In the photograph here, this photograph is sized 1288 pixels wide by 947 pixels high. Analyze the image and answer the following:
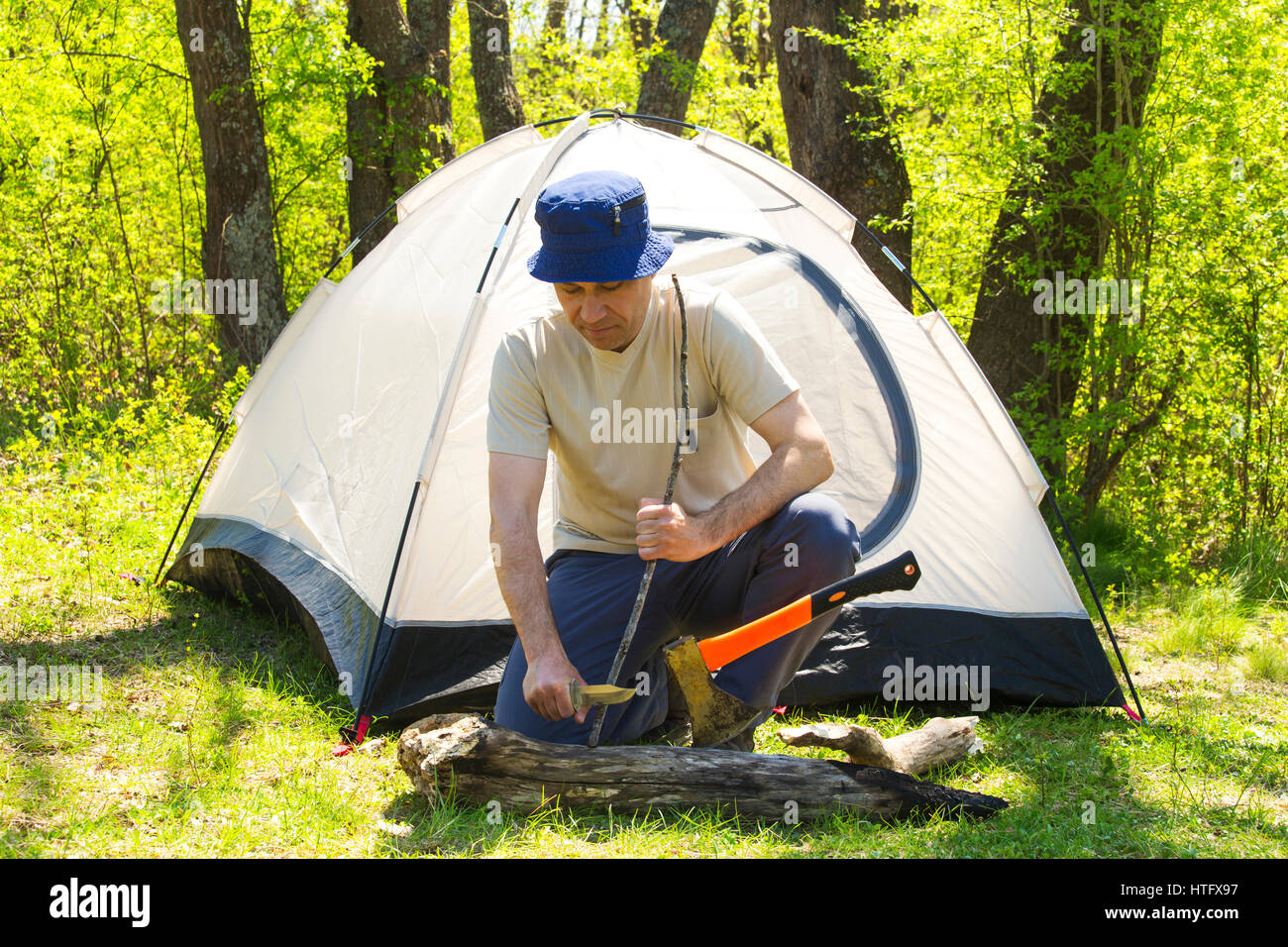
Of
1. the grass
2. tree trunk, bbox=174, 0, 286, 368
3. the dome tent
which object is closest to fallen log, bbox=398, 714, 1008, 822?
the grass

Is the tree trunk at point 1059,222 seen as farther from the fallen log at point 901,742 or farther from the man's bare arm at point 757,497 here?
the man's bare arm at point 757,497

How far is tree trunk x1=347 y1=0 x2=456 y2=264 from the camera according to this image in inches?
291

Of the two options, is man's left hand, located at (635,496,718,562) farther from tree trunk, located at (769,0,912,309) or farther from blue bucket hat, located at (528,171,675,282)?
tree trunk, located at (769,0,912,309)

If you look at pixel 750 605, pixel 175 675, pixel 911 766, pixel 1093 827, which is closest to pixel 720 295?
pixel 750 605

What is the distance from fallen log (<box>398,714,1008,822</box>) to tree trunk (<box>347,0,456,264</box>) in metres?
5.66

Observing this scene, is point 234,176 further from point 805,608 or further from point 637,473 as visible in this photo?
point 805,608

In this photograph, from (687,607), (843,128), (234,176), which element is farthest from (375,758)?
(234,176)

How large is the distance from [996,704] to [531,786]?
1754mm

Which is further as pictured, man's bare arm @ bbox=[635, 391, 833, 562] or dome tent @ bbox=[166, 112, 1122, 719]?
dome tent @ bbox=[166, 112, 1122, 719]

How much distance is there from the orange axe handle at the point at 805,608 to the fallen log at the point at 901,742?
407 mm

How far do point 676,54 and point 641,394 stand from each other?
6458 millimetres

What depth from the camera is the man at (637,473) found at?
2.60 m

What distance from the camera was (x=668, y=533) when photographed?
2.55m

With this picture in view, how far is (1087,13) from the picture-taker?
483 cm
